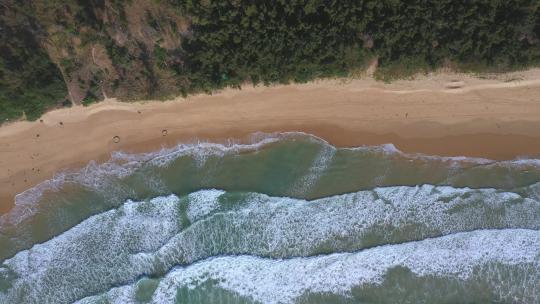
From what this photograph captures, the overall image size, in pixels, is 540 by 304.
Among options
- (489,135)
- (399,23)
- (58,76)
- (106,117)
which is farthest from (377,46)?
(58,76)

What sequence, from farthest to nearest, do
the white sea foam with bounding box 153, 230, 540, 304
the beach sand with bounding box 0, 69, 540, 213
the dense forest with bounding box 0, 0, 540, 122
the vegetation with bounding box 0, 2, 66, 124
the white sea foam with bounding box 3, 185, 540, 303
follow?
1. the white sea foam with bounding box 3, 185, 540, 303
2. the white sea foam with bounding box 153, 230, 540, 304
3. the beach sand with bounding box 0, 69, 540, 213
4. the vegetation with bounding box 0, 2, 66, 124
5. the dense forest with bounding box 0, 0, 540, 122

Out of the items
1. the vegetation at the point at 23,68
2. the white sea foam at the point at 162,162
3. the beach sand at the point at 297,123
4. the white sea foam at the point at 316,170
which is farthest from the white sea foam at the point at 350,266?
the vegetation at the point at 23,68

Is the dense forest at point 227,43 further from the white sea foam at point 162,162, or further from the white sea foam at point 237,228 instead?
the white sea foam at point 237,228

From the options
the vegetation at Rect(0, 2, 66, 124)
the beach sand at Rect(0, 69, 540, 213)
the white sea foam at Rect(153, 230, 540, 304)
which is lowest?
the white sea foam at Rect(153, 230, 540, 304)

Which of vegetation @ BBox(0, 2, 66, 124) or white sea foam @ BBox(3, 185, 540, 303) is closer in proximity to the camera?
vegetation @ BBox(0, 2, 66, 124)

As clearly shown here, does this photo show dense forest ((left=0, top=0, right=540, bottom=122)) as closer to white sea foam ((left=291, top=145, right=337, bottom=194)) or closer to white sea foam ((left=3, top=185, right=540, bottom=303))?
white sea foam ((left=291, top=145, right=337, bottom=194))

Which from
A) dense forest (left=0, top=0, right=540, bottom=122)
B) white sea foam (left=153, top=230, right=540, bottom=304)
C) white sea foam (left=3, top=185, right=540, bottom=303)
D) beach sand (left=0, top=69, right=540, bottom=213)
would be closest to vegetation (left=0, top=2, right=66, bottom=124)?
dense forest (left=0, top=0, right=540, bottom=122)
